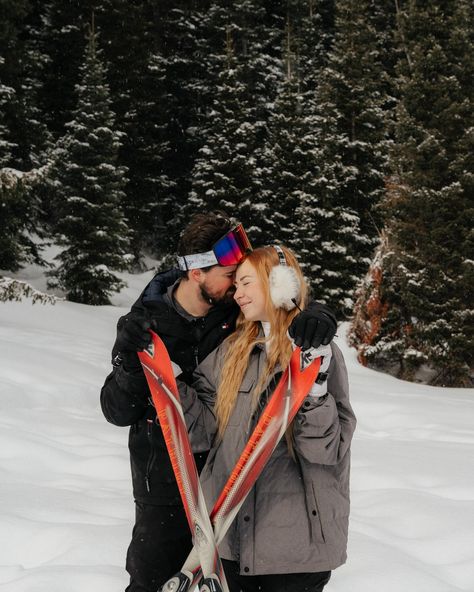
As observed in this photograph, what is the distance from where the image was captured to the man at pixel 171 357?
2.56 metres

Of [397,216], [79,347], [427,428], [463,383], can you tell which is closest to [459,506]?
[427,428]

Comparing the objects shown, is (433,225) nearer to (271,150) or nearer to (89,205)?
(271,150)

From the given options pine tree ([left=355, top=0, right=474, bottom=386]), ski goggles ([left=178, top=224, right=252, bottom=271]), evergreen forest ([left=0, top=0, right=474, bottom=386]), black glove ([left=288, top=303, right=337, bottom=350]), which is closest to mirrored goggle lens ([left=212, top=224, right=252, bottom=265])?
ski goggles ([left=178, top=224, right=252, bottom=271])

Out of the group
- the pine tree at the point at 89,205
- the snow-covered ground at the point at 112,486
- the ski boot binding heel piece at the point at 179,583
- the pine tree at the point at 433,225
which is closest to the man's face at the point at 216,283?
the ski boot binding heel piece at the point at 179,583

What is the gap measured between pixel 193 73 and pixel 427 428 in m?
26.1

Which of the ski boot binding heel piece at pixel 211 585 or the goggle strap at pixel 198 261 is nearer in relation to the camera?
the ski boot binding heel piece at pixel 211 585

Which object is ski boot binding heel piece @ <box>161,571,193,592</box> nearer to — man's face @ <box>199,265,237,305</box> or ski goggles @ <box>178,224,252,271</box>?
man's face @ <box>199,265,237,305</box>

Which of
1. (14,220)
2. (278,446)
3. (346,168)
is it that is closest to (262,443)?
(278,446)

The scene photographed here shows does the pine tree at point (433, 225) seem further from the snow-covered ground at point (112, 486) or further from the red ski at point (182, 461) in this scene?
the red ski at point (182, 461)

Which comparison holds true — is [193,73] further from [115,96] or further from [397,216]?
[397,216]

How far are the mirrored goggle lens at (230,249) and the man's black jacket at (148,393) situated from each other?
8.0 inches

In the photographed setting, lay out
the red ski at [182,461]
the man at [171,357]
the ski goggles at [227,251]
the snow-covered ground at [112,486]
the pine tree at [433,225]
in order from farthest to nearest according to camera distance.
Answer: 1. the pine tree at [433,225]
2. the snow-covered ground at [112,486]
3. the ski goggles at [227,251]
4. the man at [171,357]
5. the red ski at [182,461]

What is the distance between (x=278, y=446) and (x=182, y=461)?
359 millimetres

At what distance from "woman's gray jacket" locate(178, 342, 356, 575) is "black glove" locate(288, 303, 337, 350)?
7.7 inches
